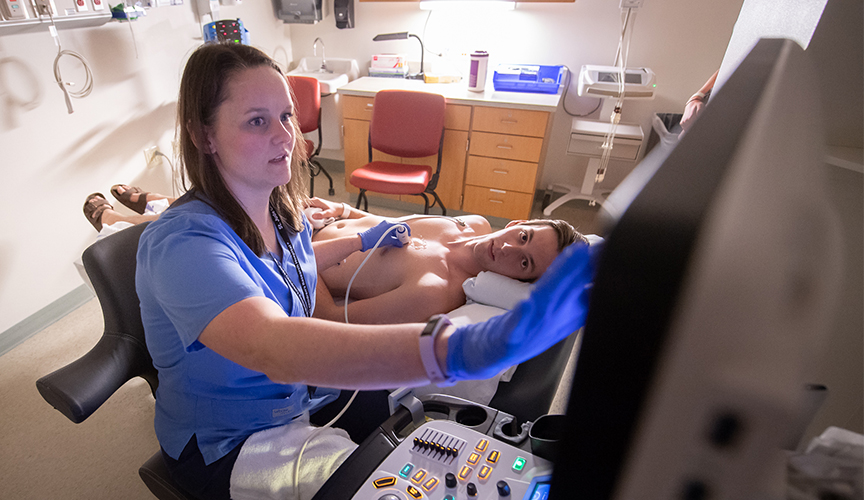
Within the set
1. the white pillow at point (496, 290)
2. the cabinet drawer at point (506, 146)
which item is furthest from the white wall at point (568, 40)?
the white pillow at point (496, 290)

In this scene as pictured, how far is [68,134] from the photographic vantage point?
2066mm

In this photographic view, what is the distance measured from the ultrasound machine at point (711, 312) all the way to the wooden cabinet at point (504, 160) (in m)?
2.57

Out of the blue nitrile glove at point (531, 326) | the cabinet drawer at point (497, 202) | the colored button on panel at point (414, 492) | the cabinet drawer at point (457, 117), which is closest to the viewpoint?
the blue nitrile glove at point (531, 326)

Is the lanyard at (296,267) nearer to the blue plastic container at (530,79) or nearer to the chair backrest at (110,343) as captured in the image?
the chair backrest at (110,343)

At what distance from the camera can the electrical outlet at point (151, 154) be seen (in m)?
2.55

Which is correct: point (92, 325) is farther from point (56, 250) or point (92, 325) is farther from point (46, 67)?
point (46, 67)

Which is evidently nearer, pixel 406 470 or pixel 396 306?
pixel 406 470

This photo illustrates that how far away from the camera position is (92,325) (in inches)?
81.5

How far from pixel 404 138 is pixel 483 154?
562 mm

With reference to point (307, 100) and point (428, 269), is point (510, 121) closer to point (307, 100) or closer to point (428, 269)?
point (307, 100)

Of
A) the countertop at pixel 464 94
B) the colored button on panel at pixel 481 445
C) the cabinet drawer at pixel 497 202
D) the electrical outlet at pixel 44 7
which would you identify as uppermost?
the electrical outlet at pixel 44 7

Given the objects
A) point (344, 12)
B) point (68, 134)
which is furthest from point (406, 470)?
point (344, 12)

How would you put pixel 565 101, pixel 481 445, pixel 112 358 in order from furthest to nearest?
pixel 565 101
pixel 112 358
pixel 481 445

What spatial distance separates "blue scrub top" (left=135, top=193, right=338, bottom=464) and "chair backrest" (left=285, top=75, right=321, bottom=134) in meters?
2.32
